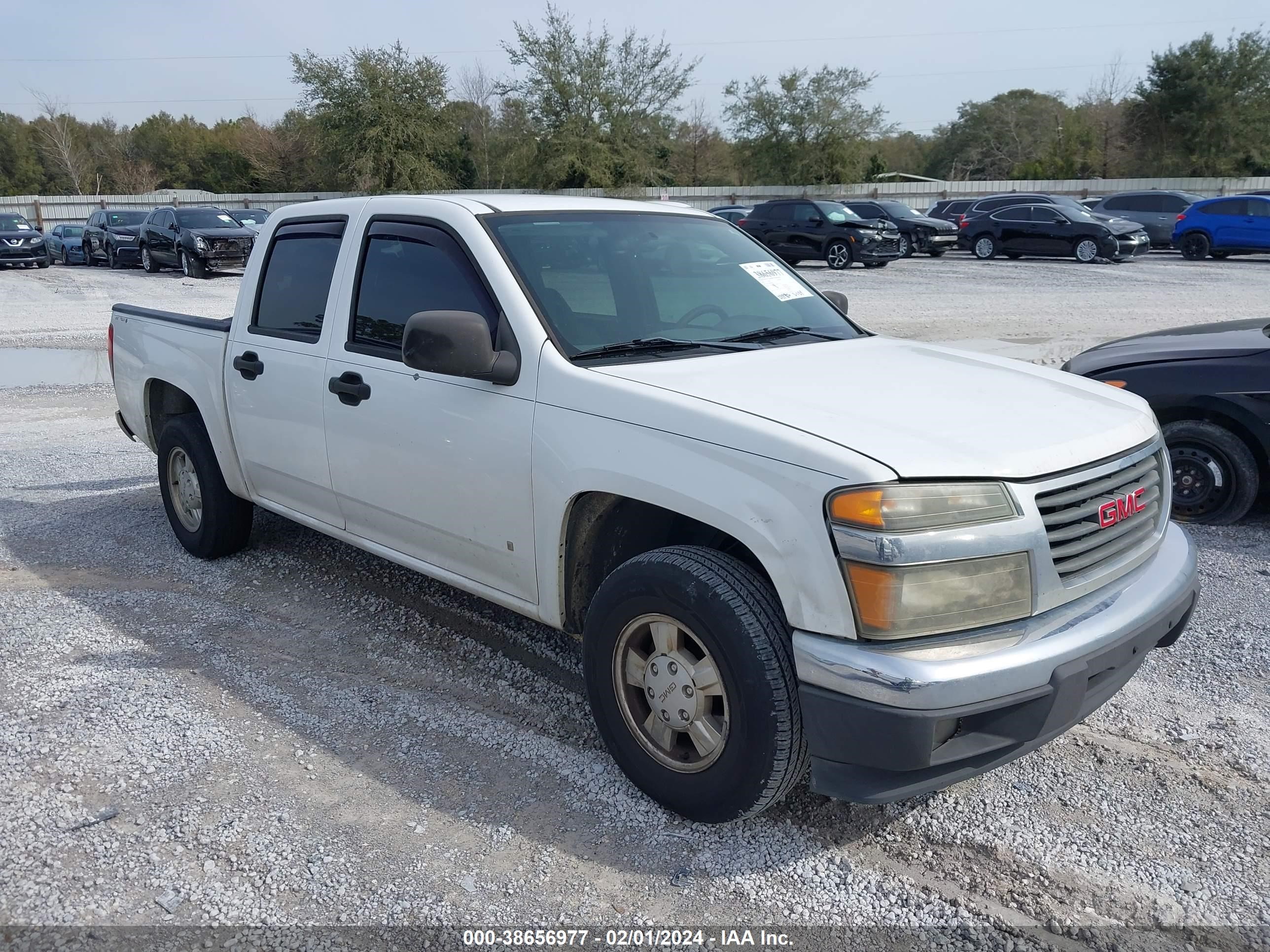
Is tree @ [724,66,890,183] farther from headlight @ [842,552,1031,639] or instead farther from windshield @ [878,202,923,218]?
headlight @ [842,552,1031,639]

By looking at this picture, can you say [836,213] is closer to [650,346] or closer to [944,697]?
[650,346]

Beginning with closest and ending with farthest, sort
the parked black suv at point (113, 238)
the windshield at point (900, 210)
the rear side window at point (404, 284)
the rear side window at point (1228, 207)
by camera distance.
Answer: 1. the rear side window at point (404, 284)
2. the rear side window at point (1228, 207)
3. the windshield at point (900, 210)
4. the parked black suv at point (113, 238)

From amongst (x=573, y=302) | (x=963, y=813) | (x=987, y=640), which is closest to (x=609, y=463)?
(x=573, y=302)

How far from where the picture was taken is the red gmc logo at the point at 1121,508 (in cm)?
290

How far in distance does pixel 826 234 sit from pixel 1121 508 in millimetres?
23564

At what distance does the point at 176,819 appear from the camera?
3180 millimetres

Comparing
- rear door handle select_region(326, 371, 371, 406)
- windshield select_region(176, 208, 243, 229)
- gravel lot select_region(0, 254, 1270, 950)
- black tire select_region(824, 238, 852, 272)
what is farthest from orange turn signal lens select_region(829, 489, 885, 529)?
windshield select_region(176, 208, 243, 229)

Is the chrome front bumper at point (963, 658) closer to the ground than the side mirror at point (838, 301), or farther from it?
closer to the ground

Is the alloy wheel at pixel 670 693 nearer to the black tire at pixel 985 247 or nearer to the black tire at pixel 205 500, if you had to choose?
the black tire at pixel 205 500

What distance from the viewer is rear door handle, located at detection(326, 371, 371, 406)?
13.3 feet

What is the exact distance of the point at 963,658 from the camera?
8.36 feet

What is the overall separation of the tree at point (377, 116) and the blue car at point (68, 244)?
1537 centimetres

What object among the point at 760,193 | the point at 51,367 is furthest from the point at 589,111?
the point at 51,367

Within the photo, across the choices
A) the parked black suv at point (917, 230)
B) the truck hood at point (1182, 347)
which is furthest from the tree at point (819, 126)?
the truck hood at point (1182, 347)
